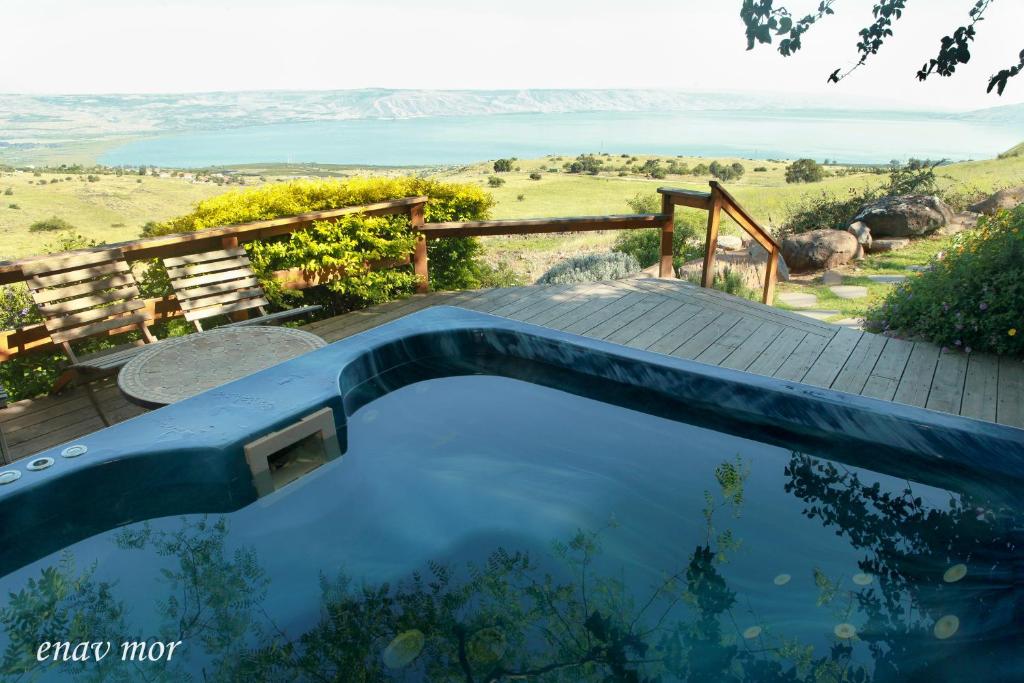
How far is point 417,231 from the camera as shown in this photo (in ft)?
17.5

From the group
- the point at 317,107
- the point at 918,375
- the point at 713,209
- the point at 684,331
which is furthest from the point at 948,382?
the point at 317,107

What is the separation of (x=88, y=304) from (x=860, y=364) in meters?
4.71

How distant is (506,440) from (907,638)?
155 centimetres

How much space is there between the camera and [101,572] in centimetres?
185

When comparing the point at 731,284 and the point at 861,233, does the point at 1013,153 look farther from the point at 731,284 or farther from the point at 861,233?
the point at 731,284

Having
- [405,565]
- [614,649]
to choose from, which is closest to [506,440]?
[405,565]

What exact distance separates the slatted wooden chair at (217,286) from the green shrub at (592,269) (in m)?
2.88

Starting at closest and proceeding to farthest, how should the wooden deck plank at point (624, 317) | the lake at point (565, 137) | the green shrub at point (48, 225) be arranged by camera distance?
1. the wooden deck plank at point (624, 317)
2. the green shrub at point (48, 225)
3. the lake at point (565, 137)

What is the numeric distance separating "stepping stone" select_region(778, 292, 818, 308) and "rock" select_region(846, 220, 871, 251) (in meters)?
2.71

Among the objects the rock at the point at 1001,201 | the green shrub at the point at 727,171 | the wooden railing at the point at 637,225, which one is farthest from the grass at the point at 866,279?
the green shrub at the point at 727,171

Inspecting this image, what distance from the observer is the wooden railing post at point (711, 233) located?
4914 millimetres

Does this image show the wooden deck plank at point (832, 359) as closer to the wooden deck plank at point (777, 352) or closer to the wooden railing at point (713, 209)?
the wooden deck plank at point (777, 352)

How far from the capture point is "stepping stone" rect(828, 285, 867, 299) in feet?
22.9

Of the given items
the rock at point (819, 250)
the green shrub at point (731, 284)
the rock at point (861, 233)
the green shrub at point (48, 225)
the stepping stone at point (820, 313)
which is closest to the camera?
the green shrub at point (731, 284)
